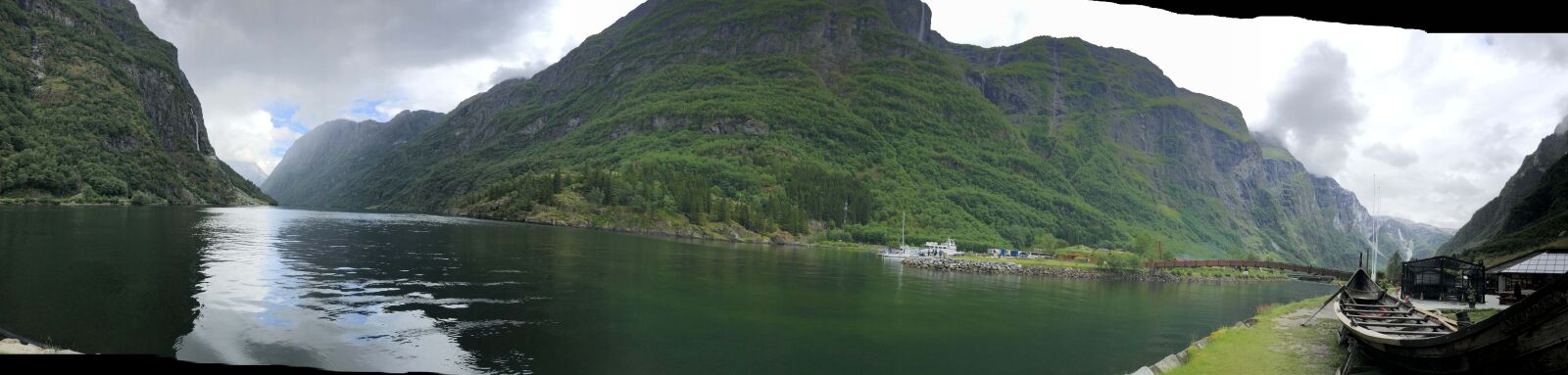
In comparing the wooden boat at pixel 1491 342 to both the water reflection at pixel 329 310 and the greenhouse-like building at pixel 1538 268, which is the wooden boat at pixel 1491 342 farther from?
the water reflection at pixel 329 310

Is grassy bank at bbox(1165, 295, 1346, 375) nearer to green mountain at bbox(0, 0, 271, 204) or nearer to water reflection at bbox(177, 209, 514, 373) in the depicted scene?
water reflection at bbox(177, 209, 514, 373)

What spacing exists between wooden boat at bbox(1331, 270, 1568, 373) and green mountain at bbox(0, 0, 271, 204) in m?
135

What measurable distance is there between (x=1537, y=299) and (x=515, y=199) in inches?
5643

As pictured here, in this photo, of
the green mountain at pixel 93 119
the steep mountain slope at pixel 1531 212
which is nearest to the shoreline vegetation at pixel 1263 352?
the steep mountain slope at pixel 1531 212

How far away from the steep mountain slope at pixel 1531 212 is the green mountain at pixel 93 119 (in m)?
163

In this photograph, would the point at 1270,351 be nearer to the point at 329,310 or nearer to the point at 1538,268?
the point at 1538,268

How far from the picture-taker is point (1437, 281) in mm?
30969

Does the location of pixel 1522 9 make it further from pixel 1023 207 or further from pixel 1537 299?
pixel 1023 207

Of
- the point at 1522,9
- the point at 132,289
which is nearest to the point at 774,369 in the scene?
the point at 1522,9

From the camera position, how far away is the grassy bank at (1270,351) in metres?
17.4

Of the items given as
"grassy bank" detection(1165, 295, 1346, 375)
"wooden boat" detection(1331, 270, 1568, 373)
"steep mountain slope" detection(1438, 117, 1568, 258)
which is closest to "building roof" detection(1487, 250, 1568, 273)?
"steep mountain slope" detection(1438, 117, 1568, 258)

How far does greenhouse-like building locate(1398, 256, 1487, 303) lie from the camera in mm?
30234

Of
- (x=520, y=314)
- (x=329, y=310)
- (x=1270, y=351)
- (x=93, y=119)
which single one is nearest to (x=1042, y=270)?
(x=1270, y=351)

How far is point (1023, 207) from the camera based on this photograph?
603 ft
